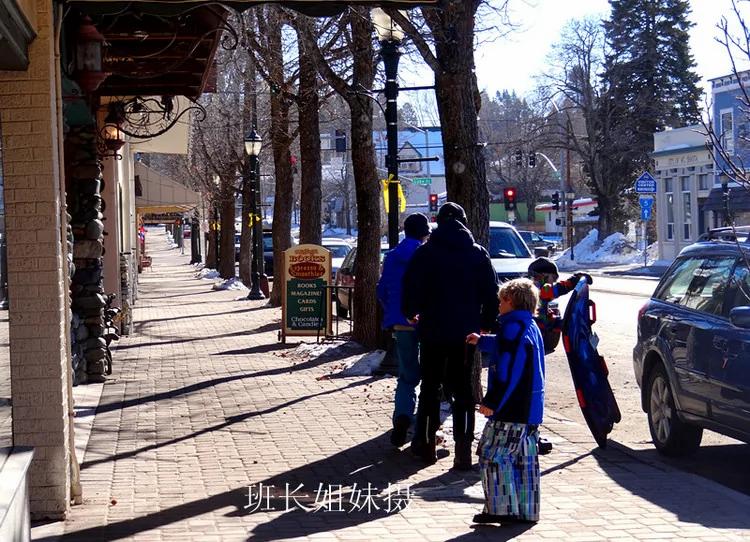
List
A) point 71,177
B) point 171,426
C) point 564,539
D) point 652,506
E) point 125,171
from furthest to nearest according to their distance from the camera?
point 125,171, point 71,177, point 171,426, point 652,506, point 564,539

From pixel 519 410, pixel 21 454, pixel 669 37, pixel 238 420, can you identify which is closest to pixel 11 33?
pixel 21 454

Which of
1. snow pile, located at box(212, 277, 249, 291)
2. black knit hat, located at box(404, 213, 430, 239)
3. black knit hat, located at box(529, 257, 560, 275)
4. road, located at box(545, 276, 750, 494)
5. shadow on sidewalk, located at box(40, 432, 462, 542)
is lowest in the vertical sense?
snow pile, located at box(212, 277, 249, 291)

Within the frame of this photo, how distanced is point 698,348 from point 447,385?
1934 millimetres

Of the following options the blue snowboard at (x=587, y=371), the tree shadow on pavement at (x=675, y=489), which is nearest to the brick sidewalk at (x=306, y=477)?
the tree shadow on pavement at (x=675, y=489)

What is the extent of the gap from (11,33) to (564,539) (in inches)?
161

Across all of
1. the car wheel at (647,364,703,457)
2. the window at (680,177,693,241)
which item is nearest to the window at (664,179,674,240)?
the window at (680,177,693,241)

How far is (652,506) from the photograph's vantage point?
7004 millimetres

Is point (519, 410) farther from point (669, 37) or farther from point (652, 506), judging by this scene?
point (669, 37)

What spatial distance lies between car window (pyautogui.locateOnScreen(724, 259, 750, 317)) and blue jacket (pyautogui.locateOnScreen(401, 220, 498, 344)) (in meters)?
1.80

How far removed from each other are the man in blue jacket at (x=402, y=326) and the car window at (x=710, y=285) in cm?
223

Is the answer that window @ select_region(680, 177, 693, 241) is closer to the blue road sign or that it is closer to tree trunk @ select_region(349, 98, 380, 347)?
the blue road sign

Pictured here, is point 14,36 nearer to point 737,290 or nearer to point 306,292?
point 737,290

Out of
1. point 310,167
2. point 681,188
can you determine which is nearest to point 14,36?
point 310,167

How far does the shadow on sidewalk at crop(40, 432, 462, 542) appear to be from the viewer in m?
6.43
